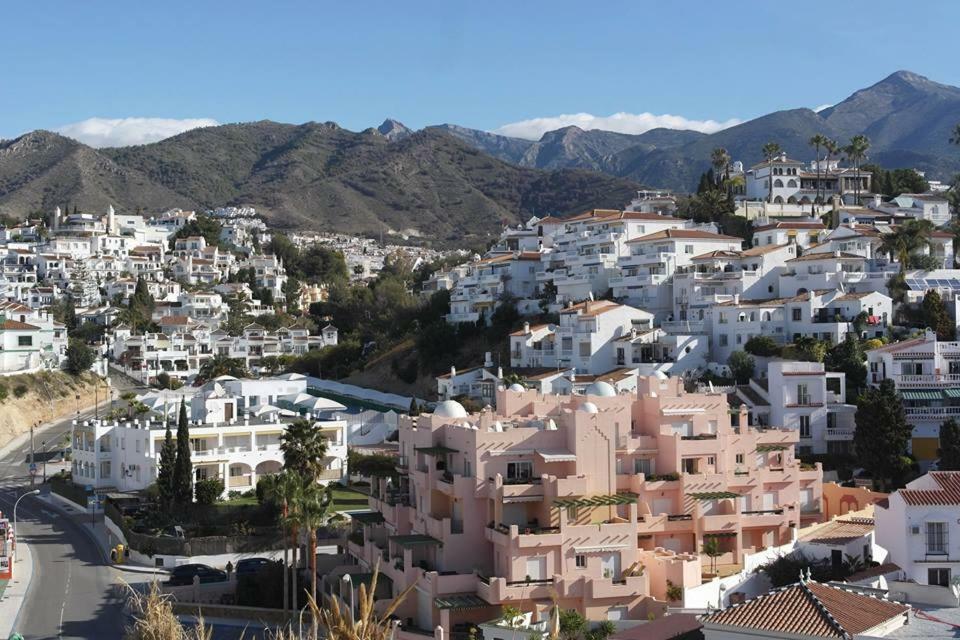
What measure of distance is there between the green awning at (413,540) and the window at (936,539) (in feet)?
46.4

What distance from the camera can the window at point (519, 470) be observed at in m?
35.2

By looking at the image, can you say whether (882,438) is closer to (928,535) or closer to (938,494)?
(938,494)

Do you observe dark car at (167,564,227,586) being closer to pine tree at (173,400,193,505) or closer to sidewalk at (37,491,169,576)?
sidewalk at (37,491,169,576)

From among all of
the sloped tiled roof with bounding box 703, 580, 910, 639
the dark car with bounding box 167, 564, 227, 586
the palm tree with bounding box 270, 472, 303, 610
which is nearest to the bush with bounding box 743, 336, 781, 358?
the palm tree with bounding box 270, 472, 303, 610

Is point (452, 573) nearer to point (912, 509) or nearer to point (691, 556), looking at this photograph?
point (691, 556)

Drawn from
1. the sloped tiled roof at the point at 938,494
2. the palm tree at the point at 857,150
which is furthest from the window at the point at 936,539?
the palm tree at the point at 857,150

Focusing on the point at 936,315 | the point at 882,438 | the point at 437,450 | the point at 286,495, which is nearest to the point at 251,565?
the point at 286,495

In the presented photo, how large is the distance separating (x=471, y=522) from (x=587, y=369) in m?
30.1

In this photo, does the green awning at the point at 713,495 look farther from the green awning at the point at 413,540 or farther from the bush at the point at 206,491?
the bush at the point at 206,491

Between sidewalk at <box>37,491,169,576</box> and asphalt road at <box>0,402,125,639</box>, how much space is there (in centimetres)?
26

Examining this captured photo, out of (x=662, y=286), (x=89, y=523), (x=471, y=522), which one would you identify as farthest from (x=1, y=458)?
(x=471, y=522)

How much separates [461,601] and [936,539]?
45.3 ft

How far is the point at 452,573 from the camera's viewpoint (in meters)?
33.9

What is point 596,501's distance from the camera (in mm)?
34250
